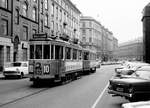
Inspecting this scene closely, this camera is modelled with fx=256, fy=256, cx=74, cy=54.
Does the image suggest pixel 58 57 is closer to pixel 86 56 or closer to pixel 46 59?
pixel 46 59

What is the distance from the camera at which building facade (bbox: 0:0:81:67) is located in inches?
1287

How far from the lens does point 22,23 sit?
38.0 metres

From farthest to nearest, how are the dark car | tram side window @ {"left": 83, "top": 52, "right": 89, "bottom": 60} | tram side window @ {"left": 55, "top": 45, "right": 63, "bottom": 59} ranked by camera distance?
tram side window @ {"left": 83, "top": 52, "right": 89, "bottom": 60} → tram side window @ {"left": 55, "top": 45, "right": 63, "bottom": 59} → the dark car

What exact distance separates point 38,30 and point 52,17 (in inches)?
361

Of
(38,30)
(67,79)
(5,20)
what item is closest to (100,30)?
(38,30)

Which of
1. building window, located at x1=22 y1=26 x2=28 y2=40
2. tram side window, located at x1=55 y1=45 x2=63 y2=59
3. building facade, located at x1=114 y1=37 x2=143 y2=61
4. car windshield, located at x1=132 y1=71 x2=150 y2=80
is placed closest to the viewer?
car windshield, located at x1=132 y1=71 x2=150 y2=80

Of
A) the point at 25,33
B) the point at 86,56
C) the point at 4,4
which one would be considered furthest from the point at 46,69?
the point at 25,33

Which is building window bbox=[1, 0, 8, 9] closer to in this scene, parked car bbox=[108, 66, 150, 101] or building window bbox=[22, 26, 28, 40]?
building window bbox=[22, 26, 28, 40]

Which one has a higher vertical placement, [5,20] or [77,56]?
[5,20]

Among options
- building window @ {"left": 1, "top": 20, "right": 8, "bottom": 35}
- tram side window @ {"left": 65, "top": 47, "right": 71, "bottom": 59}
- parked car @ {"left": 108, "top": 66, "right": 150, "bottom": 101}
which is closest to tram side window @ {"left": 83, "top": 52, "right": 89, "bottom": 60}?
tram side window @ {"left": 65, "top": 47, "right": 71, "bottom": 59}

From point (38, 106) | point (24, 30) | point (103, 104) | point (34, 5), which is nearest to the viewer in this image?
point (38, 106)

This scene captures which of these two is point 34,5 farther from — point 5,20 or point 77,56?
point 77,56

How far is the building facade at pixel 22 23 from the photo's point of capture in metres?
32.7

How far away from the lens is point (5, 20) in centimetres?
3303
